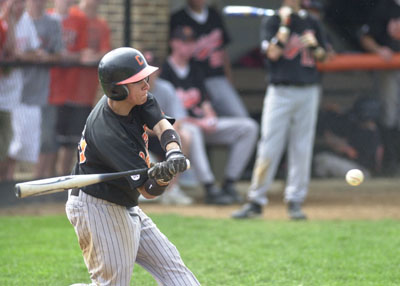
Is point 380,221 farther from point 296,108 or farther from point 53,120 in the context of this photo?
point 53,120

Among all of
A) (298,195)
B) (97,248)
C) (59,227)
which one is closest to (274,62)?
(298,195)

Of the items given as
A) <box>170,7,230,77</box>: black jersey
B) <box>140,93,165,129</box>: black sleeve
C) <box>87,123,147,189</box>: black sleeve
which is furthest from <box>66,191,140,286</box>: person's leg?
<box>170,7,230,77</box>: black jersey

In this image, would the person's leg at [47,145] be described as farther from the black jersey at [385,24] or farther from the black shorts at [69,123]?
the black jersey at [385,24]

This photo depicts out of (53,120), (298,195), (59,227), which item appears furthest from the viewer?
(53,120)

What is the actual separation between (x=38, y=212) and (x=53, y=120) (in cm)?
107

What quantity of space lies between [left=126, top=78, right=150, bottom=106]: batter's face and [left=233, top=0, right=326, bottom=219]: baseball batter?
306 cm

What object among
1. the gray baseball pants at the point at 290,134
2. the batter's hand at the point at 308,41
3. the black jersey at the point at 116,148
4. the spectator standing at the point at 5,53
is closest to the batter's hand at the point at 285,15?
the batter's hand at the point at 308,41

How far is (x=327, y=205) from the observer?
7637mm

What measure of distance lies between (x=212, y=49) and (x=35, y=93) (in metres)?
2.21

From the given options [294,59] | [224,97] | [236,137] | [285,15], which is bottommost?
[236,137]

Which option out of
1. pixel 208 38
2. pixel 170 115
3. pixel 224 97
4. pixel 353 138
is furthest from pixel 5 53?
pixel 353 138

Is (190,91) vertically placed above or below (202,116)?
above

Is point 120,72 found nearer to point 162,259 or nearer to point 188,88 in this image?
point 162,259

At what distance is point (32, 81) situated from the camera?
7.42 m
